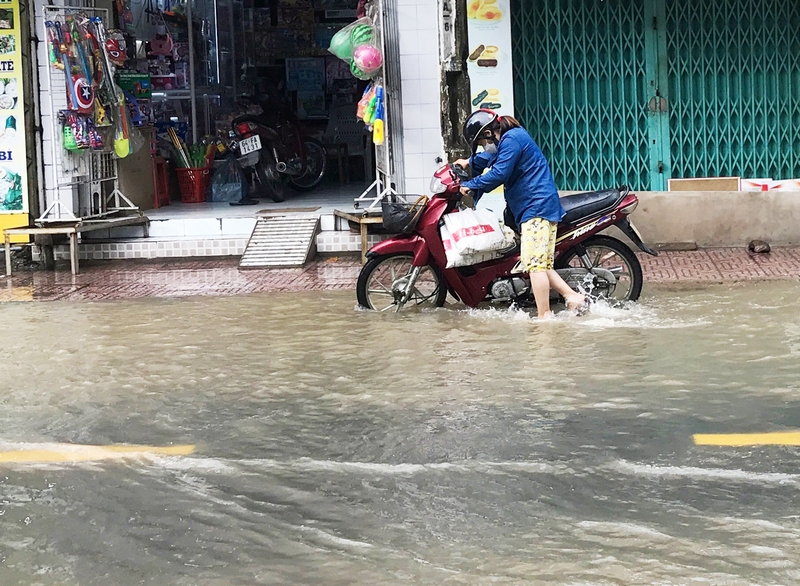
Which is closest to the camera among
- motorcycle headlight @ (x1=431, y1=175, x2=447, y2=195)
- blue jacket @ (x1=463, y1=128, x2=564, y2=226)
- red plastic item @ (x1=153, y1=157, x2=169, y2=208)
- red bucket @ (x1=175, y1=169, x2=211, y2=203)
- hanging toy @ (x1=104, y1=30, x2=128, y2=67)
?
blue jacket @ (x1=463, y1=128, x2=564, y2=226)

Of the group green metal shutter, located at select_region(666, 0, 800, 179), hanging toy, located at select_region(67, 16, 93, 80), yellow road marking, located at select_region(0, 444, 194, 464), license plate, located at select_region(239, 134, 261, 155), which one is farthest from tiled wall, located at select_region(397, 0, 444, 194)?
yellow road marking, located at select_region(0, 444, 194, 464)

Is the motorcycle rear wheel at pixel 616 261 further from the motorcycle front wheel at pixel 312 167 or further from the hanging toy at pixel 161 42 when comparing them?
the hanging toy at pixel 161 42

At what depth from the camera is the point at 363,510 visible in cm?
445

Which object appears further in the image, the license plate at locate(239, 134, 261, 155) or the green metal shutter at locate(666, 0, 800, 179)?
the license plate at locate(239, 134, 261, 155)

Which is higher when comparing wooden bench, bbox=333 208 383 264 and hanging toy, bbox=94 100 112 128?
hanging toy, bbox=94 100 112 128

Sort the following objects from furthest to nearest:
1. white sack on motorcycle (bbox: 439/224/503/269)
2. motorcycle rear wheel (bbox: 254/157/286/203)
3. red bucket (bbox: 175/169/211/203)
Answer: red bucket (bbox: 175/169/211/203) → motorcycle rear wheel (bbox: 254/157/286/203) → white sack on motorcycle (bbox: 439/224/503/269)

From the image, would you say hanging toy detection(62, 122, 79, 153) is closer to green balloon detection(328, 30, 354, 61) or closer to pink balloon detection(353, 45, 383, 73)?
green balloon detection(328, 30, 354, 61)

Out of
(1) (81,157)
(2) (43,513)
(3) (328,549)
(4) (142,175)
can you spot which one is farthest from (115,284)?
(3) (328,549)

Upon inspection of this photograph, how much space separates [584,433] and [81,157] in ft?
26.8

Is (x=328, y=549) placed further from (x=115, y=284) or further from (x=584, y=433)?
(x=115, y=284)

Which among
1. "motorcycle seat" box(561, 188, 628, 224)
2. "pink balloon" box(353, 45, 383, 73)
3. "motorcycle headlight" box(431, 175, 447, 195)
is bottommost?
"motorcycle seat" box(561, 188, 628, 224)

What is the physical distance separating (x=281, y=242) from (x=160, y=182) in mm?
3555

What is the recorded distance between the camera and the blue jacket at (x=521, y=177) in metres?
7.87

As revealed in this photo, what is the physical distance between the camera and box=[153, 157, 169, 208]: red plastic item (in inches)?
555
